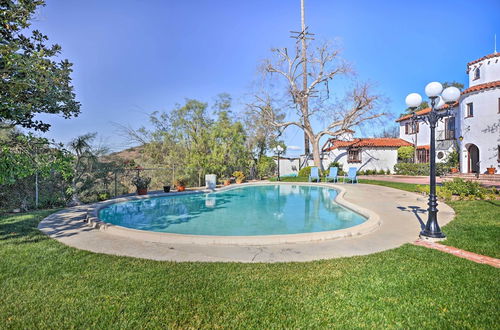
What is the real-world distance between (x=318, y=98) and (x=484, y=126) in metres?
12.1

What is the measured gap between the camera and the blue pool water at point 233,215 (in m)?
7.01

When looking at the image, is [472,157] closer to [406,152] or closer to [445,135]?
[445,135]

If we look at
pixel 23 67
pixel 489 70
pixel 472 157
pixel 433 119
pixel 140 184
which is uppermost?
pixel 489 70

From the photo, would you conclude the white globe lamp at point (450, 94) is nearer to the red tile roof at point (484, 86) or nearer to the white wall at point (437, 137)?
the red tile roof at point (484, 86)

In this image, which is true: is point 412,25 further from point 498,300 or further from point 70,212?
point 70,212

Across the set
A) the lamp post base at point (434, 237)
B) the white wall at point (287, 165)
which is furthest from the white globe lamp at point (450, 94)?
the white wall at point (287, 165)

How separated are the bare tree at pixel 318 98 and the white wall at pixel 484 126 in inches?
243

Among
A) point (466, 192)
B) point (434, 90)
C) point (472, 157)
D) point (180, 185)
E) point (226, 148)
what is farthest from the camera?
point (472, 157)

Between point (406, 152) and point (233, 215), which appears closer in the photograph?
point (233, 215)

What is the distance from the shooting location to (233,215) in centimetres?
877

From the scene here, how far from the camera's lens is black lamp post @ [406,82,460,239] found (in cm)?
512

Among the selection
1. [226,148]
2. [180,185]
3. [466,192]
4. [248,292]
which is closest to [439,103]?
[248,292]

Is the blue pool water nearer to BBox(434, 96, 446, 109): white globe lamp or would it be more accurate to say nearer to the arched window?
BBox(434, 96, 446, 109): white globe lamp

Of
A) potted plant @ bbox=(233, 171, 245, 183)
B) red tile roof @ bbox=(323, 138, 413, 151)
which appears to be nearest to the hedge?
red tile roof @ bbox=(323, 138, 413, 151)
